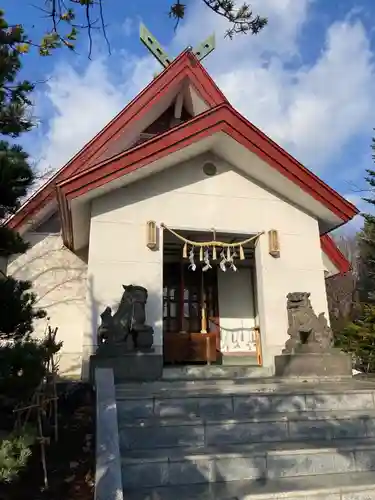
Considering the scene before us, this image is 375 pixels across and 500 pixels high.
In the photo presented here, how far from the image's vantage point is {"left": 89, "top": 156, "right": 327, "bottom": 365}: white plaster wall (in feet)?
25.4

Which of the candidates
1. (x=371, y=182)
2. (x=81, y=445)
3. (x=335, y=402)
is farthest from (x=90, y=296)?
(x=371, y=182)

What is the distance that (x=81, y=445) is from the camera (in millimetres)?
4980

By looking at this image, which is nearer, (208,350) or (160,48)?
(208,350)

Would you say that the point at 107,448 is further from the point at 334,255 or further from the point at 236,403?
the point at 334,255

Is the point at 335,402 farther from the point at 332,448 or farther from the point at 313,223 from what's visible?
the point at 313,223

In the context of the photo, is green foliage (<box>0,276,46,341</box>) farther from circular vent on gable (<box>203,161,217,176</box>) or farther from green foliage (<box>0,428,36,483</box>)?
circular vent on gable (<box>203,161,217,176</box>)

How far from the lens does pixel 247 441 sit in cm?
460

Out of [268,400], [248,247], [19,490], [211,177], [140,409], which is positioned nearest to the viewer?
[19,490]

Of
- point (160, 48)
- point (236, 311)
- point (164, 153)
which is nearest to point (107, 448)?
point (164, 153)

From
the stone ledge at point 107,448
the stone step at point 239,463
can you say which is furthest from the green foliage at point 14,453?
the stone step at point 239,463

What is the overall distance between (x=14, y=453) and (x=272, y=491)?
2.12 meters

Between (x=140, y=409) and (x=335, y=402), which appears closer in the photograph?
(x=140, y=409)

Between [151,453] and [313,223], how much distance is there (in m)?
6.14

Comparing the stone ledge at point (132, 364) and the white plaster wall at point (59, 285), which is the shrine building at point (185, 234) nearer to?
the white plaster wall at point (59, 285)
